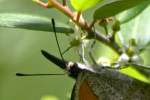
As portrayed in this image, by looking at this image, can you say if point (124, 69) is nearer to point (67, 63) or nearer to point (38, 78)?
point (67, 63)

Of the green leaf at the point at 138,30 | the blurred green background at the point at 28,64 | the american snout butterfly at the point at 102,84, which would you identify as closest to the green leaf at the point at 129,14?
the green leaf at the point at 138,30

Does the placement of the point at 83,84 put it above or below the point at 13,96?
above

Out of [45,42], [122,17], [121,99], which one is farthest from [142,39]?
[45,42]

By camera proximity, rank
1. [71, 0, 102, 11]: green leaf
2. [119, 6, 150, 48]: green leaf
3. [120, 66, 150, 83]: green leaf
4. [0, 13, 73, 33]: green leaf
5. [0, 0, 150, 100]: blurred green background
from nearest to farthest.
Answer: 1. [71, 0, 102, 11]: green leaf
2. [0, 13, 73, 33]: green leaf
3. [120, 66, 150, 83]: green leaf
4. [119, 6, 150, 48]: green leaf
5. [0, 0, 150, 100]: blurred green background

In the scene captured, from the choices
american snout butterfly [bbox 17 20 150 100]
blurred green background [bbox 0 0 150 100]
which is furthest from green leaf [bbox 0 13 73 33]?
blurred green background [bbox 0 0 150 100]

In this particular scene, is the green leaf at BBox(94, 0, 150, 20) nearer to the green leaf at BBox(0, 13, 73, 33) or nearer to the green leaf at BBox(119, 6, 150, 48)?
the green leaf at BBox(0, 13, 73, 33)

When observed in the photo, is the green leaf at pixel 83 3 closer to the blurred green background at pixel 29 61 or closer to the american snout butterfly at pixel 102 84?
the american snout butterfly at pixel 102 84
